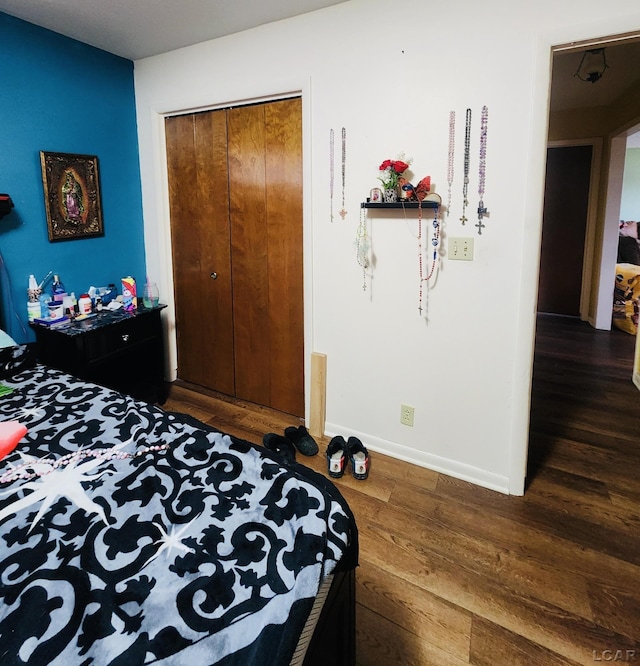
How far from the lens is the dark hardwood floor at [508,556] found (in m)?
1.42

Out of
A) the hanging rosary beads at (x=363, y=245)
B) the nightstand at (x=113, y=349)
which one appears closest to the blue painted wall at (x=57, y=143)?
the nightstand at (x=113, y=349)

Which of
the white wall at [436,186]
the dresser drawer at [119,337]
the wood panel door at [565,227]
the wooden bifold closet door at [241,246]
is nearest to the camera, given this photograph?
the white wall at [436,186]

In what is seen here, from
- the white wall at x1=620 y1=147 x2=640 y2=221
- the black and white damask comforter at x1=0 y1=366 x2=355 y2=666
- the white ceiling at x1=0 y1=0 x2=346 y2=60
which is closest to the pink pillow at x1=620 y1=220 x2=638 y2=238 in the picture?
the white wall at x1=620 y1=147 x2=640 y2=221

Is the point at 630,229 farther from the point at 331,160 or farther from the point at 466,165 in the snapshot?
the point at 331,160

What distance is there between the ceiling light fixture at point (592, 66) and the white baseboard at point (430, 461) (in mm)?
3041

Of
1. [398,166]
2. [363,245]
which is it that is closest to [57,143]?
[363,245]

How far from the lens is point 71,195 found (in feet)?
8.92

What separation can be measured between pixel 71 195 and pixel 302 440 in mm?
2056

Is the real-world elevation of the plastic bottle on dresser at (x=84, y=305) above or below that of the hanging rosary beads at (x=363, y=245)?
below

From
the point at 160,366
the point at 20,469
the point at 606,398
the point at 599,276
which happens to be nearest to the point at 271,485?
the point at 20,469

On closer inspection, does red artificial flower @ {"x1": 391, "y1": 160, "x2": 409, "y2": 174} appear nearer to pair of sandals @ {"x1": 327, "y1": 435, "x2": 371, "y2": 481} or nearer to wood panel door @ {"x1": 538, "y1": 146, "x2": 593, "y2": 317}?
pair of sandals @ {"x1": 327, "y1": 435, "x2": 371, "y2": 481}

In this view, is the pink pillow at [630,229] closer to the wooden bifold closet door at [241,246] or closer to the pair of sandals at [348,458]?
the wooden bifold closet door at [241,246]

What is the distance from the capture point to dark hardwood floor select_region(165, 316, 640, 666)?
142 centimetres

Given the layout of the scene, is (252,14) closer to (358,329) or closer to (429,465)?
(358,329)
